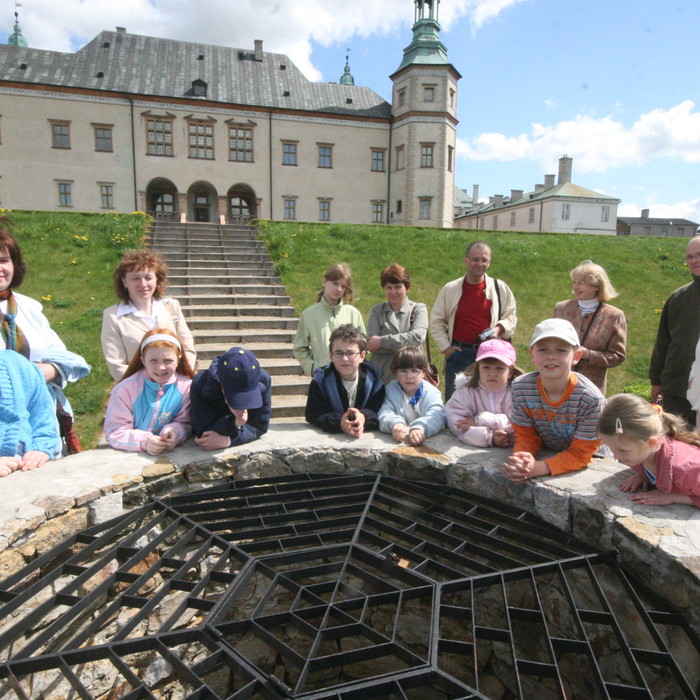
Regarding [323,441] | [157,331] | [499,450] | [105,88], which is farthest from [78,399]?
[105,88]

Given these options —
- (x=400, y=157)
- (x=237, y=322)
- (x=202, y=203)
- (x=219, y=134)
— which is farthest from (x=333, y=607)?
(x=202, y=203)

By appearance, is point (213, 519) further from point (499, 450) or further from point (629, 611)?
point (629, 611)

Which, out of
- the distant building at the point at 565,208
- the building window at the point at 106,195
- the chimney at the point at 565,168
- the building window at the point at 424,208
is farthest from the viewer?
the chimney at the point at 565,168

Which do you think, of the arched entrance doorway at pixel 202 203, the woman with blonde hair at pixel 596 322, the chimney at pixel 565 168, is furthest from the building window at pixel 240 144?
the chimney at pixel 565 168

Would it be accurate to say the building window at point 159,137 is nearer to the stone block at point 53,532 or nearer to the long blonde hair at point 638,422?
the stone block at point 53,532

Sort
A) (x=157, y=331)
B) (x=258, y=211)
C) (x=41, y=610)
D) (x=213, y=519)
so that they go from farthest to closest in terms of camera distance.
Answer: (x=258, y=211), (x=157, y=331), (x=213, y=519), (x=41, y=610)

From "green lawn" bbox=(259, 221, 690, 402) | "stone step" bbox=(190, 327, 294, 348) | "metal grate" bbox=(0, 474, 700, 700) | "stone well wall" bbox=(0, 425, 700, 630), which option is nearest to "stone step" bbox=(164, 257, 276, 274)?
"green lawn" bbox=(259, 221, 690, 402)

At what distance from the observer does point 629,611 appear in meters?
2.38

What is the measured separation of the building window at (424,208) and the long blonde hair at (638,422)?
3002 centimetres

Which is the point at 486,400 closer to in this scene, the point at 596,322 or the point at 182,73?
the point at 596,322

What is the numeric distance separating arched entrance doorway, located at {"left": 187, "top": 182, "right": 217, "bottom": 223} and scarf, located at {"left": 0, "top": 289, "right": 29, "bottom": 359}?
3003 centimetres

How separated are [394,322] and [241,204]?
30514mm

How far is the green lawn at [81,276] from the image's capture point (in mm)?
6254

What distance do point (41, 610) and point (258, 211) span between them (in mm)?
30478
